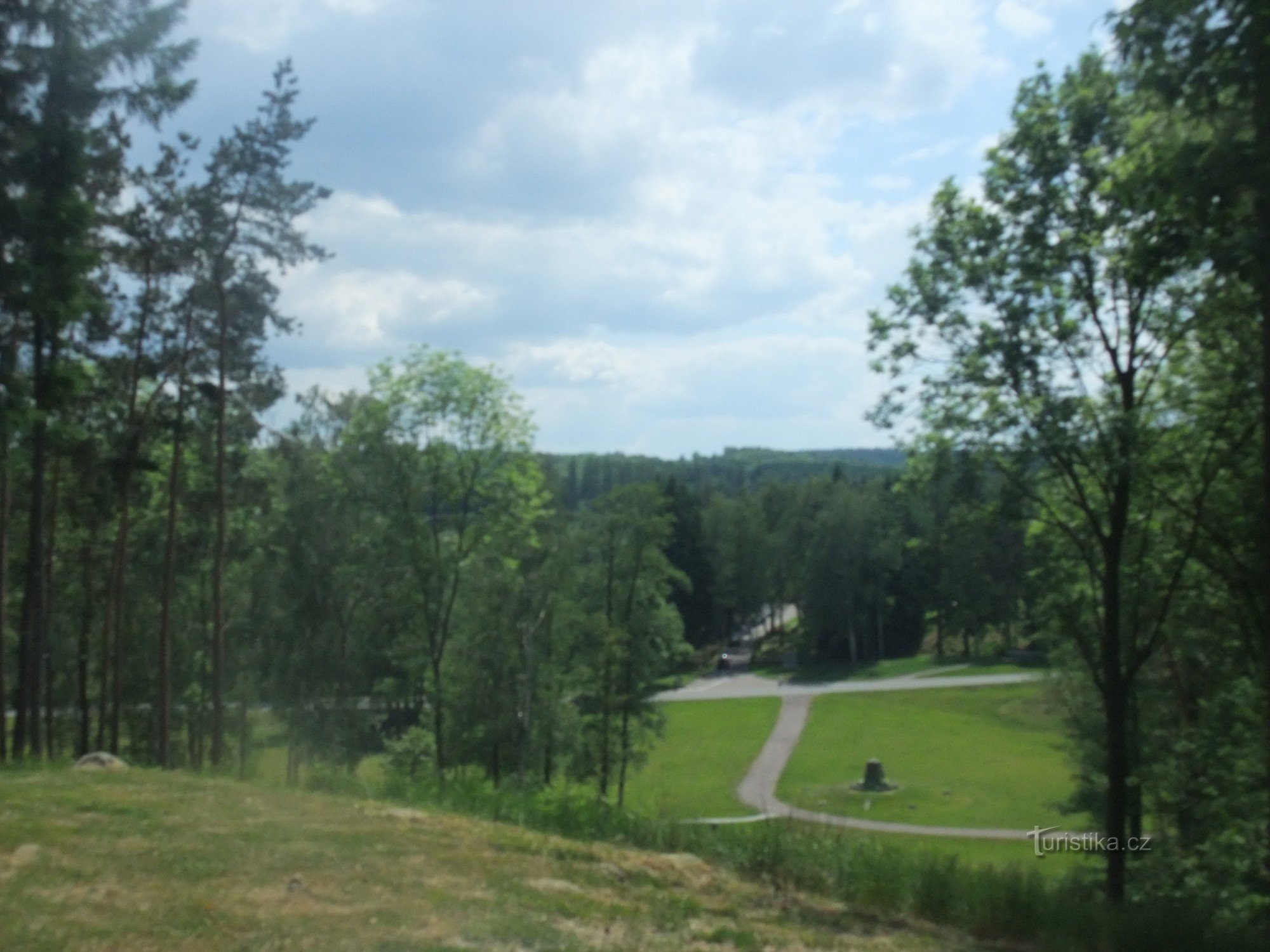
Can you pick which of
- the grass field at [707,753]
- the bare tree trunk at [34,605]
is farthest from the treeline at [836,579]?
the bare tree trunk at [34,605]

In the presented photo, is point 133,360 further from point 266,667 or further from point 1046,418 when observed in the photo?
point 1046,418

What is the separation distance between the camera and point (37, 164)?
15102mm

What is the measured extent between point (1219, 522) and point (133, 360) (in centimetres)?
2133

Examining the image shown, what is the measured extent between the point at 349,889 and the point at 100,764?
26.7 ft

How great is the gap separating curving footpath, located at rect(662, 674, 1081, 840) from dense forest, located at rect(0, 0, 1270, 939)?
11.0 ft

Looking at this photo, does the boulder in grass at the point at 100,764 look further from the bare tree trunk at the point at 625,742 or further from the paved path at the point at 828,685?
the paved path at the point at 828,685

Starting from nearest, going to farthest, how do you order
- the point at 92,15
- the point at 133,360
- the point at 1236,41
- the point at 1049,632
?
the point at 1236,41
the point at 1049,632
the point at 92,15
the point at 133,360

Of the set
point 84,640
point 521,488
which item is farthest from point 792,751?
point 84,640

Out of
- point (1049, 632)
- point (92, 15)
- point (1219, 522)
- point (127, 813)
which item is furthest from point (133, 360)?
point (1219, 522)

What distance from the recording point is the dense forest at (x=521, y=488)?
1120cm

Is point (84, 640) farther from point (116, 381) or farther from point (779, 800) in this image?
point (779, 800)

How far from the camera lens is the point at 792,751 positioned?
5153 cm

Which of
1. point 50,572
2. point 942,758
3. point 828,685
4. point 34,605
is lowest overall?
point 828,685

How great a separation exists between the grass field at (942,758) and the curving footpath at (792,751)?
0.74 m
